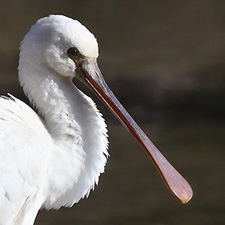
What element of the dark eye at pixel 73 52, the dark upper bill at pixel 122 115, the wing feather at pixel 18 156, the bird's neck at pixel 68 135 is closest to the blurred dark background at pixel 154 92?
the dark upper bill at pixel 122 115

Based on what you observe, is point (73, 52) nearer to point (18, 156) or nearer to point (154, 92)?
point (18, 156)

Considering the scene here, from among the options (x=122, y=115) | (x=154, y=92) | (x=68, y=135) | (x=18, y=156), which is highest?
(x=154, y=92)

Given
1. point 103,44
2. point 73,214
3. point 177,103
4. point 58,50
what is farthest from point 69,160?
point 103,44

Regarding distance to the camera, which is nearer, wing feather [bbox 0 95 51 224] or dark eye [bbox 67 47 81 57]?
wing feather [bbox 0 95 51 224]

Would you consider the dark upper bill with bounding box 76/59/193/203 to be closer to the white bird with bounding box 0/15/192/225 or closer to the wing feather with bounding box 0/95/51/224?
the white bird with bounding box 0/15/192/225

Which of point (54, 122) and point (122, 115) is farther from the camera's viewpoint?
point (122, 115)

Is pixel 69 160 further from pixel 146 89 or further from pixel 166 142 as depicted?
pixel 146 89

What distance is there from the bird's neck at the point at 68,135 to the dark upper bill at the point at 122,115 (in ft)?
0.39

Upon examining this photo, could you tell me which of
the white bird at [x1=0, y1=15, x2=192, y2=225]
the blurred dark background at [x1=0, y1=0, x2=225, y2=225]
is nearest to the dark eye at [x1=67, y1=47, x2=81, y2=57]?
the white bird at [x1=0, y1=15, x2=192, y2=225]

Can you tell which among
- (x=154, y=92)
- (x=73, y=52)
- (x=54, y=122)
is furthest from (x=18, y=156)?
(x=154, y=92)

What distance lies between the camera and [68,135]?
489cm

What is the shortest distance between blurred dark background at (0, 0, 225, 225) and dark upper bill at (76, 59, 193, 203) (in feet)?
6.87

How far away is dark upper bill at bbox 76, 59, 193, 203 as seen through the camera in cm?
495

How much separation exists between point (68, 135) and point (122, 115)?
13.0 inches
